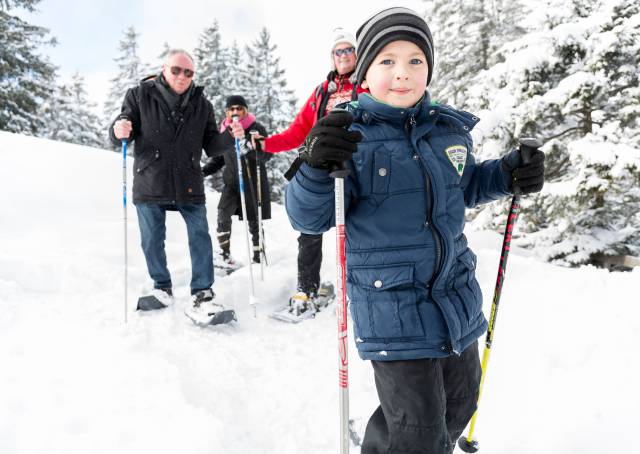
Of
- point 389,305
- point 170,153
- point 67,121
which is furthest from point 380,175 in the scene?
point 67,121

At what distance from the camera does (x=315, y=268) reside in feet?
17.1

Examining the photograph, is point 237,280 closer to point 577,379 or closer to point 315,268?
point 315,268

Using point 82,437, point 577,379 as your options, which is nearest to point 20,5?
point 82,437

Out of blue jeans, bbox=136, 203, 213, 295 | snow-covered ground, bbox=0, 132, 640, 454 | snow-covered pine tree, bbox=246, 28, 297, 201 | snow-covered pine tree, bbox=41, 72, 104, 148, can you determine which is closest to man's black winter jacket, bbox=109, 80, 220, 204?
blue jeans, bbox=136, 203, 213, 295

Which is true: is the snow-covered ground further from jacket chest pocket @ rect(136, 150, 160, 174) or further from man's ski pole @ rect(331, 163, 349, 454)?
jacket chest pocket @ rect(136, 150, 160, 174)

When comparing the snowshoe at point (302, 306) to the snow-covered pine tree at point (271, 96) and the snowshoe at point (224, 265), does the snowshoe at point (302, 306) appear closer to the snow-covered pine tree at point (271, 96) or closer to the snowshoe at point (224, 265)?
the snowshoe at point (224, 265)

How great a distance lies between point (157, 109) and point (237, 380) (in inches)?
115

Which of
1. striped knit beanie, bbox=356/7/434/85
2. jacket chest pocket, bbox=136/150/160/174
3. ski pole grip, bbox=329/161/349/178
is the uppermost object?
striped knit beanie, bbox=356/7/434/85

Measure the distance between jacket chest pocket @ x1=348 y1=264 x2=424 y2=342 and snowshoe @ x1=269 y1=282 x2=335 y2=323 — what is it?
10.2ft

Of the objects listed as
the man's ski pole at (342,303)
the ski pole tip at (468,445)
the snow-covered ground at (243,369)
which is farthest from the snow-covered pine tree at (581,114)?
the man's ski pole at (342,303)

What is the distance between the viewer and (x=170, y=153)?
4535 millimetres

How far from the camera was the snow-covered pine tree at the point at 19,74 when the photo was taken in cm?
1831

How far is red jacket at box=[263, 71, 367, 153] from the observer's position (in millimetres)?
4434

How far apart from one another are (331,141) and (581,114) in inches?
448
